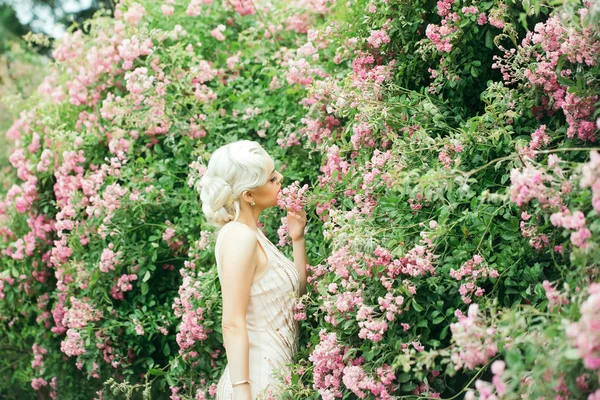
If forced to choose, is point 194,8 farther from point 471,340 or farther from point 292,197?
point 471,340

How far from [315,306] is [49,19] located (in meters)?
11.2

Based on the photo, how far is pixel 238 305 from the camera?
10.2 feet

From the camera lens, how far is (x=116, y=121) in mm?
4816

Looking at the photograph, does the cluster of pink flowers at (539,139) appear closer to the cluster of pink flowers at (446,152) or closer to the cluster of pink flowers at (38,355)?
the cluster of pink flowers at (446,152)

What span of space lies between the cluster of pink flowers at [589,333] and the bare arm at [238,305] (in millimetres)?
1555

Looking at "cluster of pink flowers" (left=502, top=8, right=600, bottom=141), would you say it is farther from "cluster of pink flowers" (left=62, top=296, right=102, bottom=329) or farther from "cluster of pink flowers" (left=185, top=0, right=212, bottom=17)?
"cluster of pink flowers" (left=62, top=296, right=102, bottom=329)

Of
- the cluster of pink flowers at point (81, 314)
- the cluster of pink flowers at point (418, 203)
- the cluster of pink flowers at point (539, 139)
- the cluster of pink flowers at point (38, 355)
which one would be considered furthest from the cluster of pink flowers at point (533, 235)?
the cluster of pink flowers at point (38, 355)

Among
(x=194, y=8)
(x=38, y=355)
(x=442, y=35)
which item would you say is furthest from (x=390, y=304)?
(x=38, y=355)

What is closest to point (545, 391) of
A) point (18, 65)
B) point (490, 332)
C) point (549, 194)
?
point (490, 332)

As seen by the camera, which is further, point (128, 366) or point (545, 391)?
point (128, 366)

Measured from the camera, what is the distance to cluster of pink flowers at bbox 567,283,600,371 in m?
1.77

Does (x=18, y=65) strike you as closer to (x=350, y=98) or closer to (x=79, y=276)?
(x=79, y=276)

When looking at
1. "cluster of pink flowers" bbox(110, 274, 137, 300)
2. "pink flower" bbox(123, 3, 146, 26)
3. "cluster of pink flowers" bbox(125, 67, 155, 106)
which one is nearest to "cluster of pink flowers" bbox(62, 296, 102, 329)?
"cluster of pink flowers" bbox(110, 274, 137, 300)

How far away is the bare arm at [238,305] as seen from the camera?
3.09m
